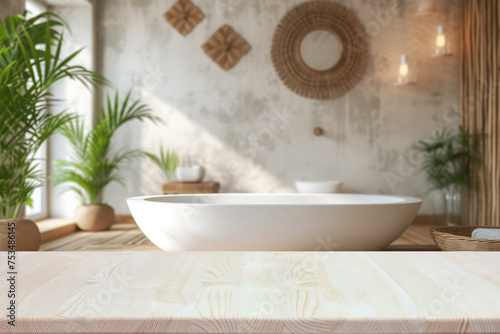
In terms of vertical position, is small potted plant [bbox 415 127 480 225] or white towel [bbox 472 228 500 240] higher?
small potted plant [bbox 415 127 480 225]

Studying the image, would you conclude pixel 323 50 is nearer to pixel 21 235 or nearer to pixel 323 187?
pixel 323 187

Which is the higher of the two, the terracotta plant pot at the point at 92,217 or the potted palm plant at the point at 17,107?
the potted palm plant at the point at 17,107

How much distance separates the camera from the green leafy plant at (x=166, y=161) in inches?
193

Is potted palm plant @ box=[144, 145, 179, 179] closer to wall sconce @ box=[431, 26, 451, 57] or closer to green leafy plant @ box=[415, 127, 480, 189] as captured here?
green leafy plant @ box=[415, 127, 480, 189]

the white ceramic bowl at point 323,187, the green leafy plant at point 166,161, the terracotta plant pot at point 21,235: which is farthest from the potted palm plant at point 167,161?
the terracotta plant pot at point 21,235

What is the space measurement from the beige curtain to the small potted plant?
0.12m

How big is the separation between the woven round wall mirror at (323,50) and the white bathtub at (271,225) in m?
2.95

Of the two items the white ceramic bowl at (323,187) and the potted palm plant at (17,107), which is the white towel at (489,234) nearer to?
the potted palm plant at (17,107)

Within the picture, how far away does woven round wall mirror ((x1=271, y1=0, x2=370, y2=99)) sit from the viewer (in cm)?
487

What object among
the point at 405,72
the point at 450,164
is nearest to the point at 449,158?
the point at 450,164

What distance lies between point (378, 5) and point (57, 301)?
16.4 feet

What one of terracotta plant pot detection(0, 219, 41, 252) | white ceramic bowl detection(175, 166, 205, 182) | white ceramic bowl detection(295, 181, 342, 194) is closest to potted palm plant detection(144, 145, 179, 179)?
white ceramic bowl detection(175, 166, 205, 182)

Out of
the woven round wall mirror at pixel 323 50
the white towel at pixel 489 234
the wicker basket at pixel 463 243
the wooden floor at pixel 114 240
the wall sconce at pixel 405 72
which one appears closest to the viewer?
the wicker basket at pixel 463 243

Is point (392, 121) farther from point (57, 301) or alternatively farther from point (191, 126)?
point (57, 301)
